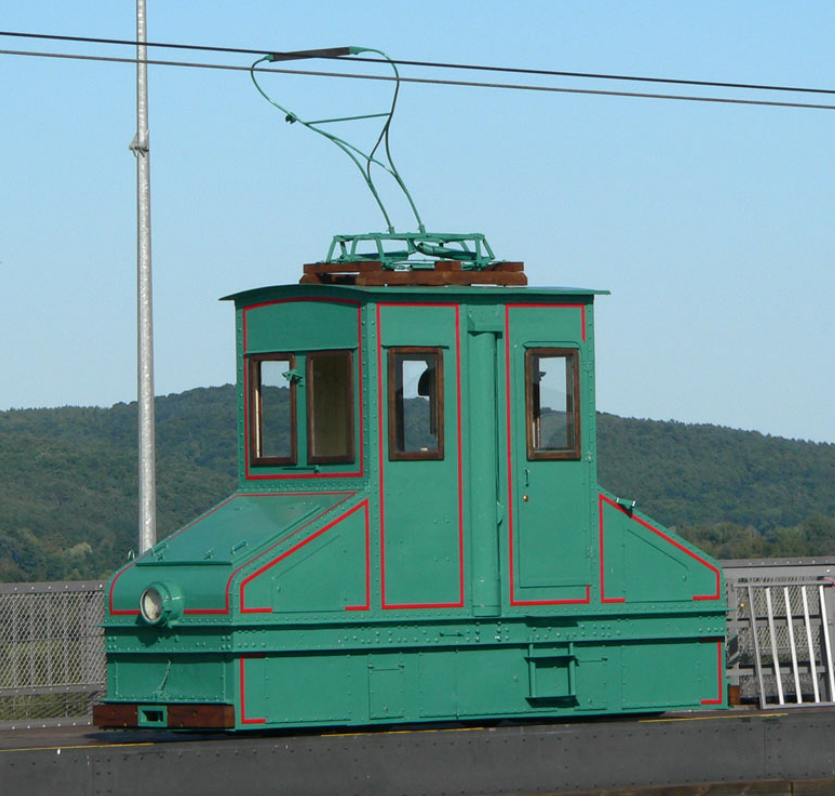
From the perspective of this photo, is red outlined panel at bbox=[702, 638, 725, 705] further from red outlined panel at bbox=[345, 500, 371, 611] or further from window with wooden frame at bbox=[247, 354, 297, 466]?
window with wooden frame at bbox=[247, 354, 297, 466]

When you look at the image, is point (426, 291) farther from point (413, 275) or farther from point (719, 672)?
point (719, 672)

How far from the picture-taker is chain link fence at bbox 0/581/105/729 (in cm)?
1612

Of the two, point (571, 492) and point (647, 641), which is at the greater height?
point (571, 492)

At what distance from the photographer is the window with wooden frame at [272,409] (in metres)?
11.9

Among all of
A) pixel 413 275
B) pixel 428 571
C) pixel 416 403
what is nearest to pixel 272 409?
pixel 416 403

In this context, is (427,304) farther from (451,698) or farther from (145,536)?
(145,536)

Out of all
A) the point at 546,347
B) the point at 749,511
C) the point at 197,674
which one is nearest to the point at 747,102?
the point at 546,347

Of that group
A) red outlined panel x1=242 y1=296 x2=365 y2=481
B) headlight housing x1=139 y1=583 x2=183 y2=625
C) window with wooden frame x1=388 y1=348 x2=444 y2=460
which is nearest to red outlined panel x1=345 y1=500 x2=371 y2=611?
red outlined panel x1=242 y1=296 x2=365 y2=481

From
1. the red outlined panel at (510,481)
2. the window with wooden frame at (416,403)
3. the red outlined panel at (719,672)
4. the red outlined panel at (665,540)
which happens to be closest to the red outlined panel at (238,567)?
the window with wooden frame at (416,403)

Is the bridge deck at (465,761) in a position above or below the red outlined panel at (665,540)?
below

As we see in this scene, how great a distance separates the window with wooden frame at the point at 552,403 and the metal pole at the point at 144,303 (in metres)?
7.18

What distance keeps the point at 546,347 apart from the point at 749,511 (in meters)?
75.4

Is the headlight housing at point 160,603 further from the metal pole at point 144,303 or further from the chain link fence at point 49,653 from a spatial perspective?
the metal pole at point 144,303

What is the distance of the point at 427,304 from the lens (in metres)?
11.5
